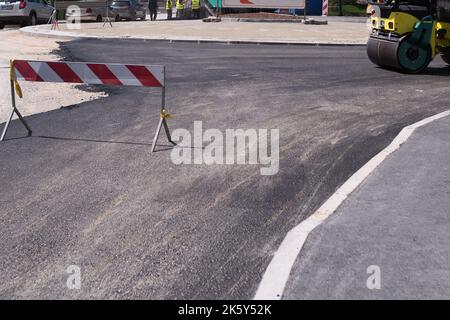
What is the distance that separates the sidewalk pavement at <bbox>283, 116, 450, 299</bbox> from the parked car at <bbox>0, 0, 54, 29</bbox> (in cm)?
2982

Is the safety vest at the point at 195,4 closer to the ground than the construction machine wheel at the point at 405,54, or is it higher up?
higher up

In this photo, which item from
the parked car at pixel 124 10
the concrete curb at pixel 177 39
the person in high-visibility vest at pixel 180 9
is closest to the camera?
the concrete curb at pixel 177 39

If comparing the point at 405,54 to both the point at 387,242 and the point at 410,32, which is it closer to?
the point at 410,32

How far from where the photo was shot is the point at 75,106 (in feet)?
35.3

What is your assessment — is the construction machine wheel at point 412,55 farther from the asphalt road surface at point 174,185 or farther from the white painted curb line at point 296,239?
the white painted curb line at point 296,239

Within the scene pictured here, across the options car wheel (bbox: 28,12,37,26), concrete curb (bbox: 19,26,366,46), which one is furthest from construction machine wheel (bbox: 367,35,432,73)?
car wheel (bbox: 28,12,37,26)

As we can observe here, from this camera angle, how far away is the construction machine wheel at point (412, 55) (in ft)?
47.5

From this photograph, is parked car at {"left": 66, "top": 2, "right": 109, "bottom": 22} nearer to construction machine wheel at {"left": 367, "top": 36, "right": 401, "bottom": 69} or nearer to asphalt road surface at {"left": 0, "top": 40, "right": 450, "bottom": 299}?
construction machine wheel at {"left": 367, "top": 36, "right": 401, "bottom": 69}

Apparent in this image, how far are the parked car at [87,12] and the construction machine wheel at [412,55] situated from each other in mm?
26473

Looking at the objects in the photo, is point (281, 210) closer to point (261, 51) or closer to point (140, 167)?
point (140, 167)

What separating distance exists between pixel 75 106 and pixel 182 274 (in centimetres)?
695

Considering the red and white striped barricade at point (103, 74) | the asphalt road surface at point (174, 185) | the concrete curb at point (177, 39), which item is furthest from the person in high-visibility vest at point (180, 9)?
the red and white striped barricade at point (103, 74)

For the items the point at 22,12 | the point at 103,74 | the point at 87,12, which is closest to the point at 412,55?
the point at 103,74
